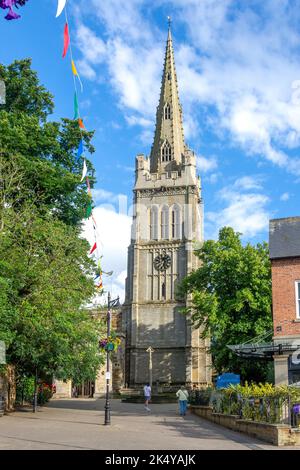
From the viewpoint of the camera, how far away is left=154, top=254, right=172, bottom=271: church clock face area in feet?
233

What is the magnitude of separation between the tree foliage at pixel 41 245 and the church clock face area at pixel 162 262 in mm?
37781

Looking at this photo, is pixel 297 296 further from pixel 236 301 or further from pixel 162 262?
pixel 162 262

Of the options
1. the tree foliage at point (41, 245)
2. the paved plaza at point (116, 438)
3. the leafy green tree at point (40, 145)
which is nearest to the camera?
the paved plaza at point (116, 438)

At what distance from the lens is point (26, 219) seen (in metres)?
26.2

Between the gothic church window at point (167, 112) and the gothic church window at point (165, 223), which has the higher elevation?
the gothic church window at point (167, 112)

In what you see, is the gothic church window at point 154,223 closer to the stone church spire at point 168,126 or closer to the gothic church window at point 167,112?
the stone church spire at point 168,126

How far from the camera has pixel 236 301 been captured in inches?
1298

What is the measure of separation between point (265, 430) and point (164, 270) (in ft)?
179

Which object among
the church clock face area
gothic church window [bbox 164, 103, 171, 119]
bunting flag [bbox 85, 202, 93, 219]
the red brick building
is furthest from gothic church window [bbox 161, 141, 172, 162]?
the red brick building

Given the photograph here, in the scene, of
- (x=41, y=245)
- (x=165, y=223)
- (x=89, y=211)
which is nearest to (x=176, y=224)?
(x=165, y=223)

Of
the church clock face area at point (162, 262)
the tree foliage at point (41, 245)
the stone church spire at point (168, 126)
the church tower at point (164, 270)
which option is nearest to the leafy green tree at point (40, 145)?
the tree foliage at point (41, 245)

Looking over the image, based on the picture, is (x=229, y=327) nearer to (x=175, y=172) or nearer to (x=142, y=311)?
(x=142, y=311)

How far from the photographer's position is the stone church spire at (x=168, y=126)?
3105 inches
